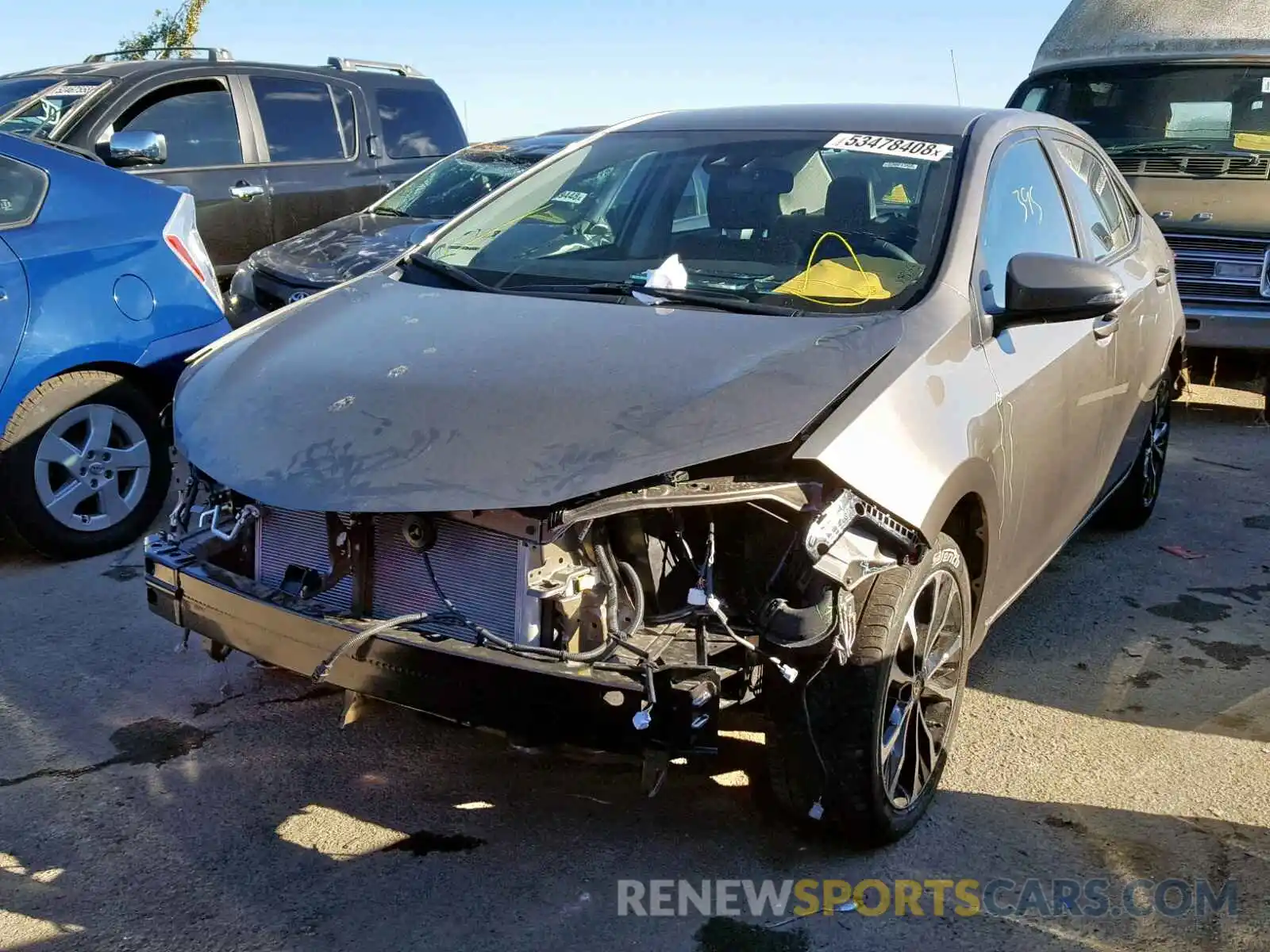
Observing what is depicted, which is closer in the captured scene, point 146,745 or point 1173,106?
point 146,745

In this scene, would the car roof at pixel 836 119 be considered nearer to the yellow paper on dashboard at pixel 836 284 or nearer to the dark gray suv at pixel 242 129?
the yellow paper on dashboard at pixel 836 284

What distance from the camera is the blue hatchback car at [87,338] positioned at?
4723 millimetres

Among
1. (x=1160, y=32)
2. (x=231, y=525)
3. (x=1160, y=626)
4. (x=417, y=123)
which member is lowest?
(x=1160, y=626)

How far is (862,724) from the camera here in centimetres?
284

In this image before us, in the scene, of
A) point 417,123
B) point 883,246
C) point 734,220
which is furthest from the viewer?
point 417,123

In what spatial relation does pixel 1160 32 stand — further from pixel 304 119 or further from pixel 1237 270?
pixel 304 119

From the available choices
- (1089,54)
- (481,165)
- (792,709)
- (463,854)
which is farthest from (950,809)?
(1089,54)

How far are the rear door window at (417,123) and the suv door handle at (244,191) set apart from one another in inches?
52.1

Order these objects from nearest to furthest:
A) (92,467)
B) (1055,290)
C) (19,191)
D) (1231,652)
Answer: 1. (1055,290)
2. (1231,652)
3. (19,191)
4. (92,467)

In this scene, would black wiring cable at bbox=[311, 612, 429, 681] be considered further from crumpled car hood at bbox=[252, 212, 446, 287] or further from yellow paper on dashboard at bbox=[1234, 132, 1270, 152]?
yellow paper on dashboard at bbox=[1234, 132, 1270, 152]

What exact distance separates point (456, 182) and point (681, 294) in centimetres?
507

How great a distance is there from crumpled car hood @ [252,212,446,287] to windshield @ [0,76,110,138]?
1.51 metres

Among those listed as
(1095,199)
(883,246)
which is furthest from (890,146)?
(1095,199)

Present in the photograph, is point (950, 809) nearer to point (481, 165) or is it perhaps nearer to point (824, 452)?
point (824, 452)
